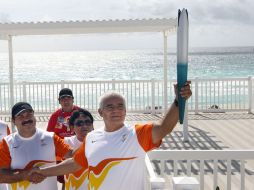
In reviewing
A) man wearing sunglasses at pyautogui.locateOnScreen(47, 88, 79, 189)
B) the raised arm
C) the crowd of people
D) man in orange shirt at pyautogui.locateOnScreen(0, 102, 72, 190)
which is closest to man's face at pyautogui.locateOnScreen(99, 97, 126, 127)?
the crowd of people

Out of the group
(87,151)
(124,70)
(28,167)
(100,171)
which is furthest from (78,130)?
(124,70)

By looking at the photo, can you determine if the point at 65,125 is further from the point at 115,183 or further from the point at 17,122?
the point at 115,183

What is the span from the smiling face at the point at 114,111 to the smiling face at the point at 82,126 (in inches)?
31.4

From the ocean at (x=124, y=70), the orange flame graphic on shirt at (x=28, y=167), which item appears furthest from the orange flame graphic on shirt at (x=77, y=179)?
the ocean at (x=124, y=70)

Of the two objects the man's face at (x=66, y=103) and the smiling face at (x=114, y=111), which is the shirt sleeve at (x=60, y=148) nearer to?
the smiling face at (x=114, y=111)

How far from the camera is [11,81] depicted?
29.7 feet

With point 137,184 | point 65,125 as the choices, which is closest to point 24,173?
point 137,184

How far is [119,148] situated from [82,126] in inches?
36.8

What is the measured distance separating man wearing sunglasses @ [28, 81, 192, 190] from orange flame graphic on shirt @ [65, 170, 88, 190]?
44cm

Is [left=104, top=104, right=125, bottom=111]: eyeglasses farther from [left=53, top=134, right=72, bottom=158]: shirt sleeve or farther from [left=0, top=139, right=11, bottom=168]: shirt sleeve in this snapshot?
[left=0, top=139, right=11, bottom=168]: shirt sleeve

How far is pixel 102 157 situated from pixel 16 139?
34.8 inches

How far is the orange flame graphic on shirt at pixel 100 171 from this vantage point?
240 cm

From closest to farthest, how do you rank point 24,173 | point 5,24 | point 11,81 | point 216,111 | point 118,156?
point 118,156 → point 24,173 → point 5,24 → point 11,81 → point 216,111

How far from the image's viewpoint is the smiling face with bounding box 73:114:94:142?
3.27 meters
